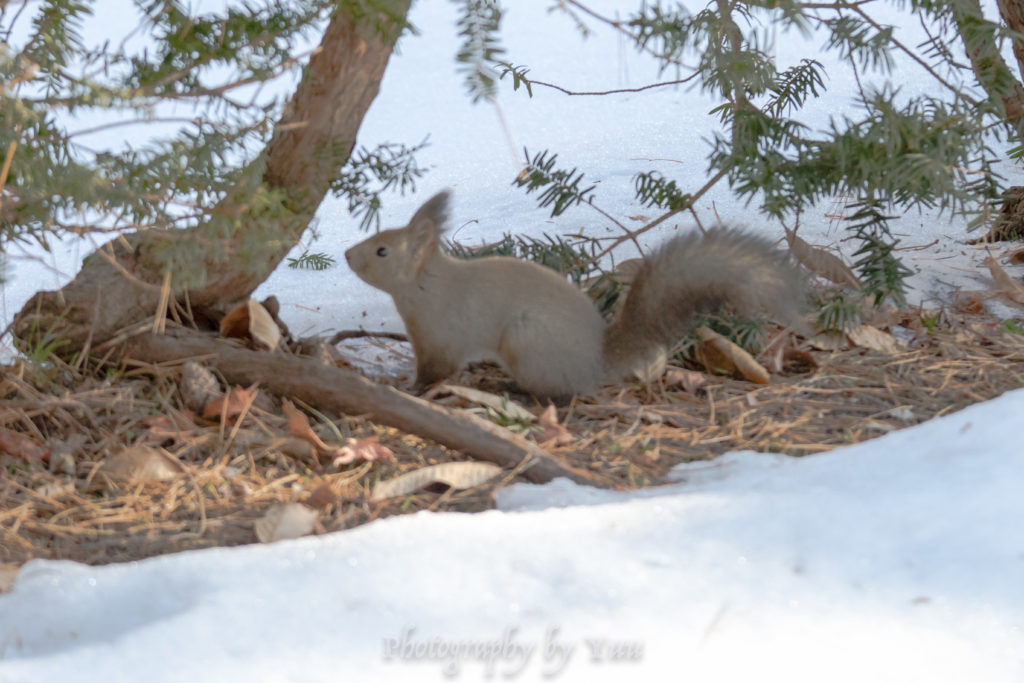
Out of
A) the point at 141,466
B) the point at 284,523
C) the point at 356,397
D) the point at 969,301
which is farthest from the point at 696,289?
the point at 141,466

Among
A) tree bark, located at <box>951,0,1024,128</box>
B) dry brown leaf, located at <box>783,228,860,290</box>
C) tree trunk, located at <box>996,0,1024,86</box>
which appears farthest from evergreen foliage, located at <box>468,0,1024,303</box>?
tree trunk, located at <box>996,0,1024,86</box>

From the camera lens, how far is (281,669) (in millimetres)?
1168

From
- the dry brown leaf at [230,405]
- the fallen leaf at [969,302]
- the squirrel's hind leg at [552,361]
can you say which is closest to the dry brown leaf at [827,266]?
the fallen leaf at [969,302]

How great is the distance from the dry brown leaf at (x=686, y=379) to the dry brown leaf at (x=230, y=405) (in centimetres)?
102

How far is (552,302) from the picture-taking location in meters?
2.59

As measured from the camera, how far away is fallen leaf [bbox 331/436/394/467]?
1.95 metres

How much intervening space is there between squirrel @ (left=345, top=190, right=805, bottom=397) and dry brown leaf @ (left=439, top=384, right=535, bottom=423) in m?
0.16

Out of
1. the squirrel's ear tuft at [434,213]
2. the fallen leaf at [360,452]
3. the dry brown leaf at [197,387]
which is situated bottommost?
the fallen leaf at [360,452]

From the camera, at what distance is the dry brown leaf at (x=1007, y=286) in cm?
302

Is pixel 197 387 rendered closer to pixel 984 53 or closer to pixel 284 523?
pixel 284 523

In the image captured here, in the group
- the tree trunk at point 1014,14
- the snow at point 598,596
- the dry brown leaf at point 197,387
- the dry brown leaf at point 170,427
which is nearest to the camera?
the snow at point 598,596

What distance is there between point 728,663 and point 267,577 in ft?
2.05

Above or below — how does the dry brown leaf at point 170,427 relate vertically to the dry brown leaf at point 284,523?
above

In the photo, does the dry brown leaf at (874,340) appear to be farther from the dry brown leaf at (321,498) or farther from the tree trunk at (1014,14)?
the dry brown leaf at (321,498)
